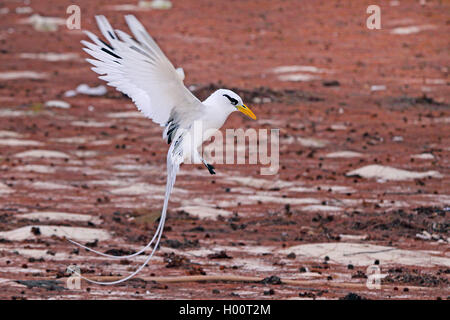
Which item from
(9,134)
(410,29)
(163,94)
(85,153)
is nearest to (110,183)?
(85,153)

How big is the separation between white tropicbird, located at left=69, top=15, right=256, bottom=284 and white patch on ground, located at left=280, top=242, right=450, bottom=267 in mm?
4943

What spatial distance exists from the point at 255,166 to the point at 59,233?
697 cm

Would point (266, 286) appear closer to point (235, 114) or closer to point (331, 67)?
point (235, 114)

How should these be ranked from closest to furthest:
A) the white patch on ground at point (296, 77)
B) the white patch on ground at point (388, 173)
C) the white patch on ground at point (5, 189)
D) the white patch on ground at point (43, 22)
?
the white patch on ground at point (5, 189) < the white patch on ground at point (388, 173) < the white patch on ground at point (296, 77) < the white patch on ground at point (43, 22)

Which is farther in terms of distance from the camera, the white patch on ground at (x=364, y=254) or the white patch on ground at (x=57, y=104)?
the white patch on ground at (x=57, y=104)

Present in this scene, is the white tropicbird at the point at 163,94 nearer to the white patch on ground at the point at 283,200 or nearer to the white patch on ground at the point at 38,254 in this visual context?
the white patch on ground at the point at 38,254

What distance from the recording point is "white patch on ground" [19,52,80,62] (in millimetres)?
32156

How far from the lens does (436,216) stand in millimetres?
14180

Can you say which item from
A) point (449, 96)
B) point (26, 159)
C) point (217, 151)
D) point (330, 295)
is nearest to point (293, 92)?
point (449, 96)

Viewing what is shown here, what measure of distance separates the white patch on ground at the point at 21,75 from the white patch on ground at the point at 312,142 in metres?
11.6

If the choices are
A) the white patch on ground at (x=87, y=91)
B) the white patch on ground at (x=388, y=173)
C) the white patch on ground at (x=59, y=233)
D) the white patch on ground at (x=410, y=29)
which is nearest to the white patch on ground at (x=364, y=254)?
the white patch on ground at (x=59, y=233)

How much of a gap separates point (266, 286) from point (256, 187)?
23.0ft

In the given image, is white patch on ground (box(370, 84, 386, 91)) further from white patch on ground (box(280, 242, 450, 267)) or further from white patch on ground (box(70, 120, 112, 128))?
white patch on ground (box(280, 242, 450, 267))

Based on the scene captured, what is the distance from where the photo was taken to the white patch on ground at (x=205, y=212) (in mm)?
14655
